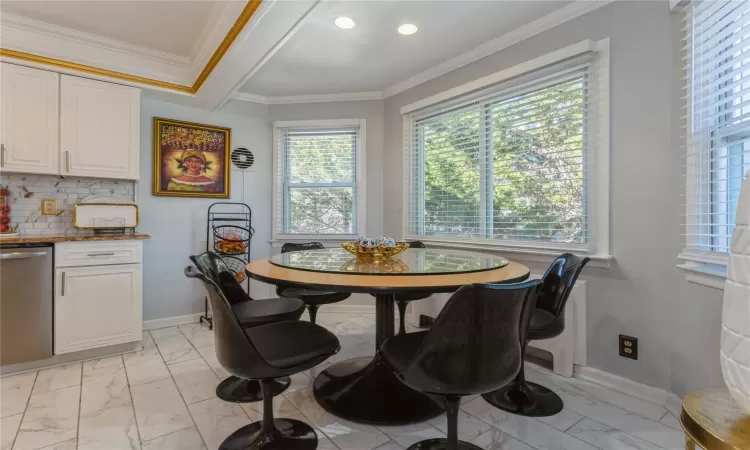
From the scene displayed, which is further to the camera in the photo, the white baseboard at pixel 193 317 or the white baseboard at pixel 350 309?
the white baseboard at pixel 350 309

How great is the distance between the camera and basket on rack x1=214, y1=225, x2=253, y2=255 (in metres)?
3.56

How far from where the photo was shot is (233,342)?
50.1 inches

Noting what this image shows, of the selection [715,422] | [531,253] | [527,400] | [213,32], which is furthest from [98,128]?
[715,422]

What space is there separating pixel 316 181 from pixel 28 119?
93.9 inches

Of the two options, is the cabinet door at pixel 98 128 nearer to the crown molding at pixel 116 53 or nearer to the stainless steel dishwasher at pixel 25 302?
the crown molding at pixel 116 53

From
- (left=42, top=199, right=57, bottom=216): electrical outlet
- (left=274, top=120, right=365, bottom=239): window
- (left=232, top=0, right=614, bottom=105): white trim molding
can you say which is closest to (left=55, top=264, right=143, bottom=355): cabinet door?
(left=42, top=199, right=57, bottom=216): electrical outlet

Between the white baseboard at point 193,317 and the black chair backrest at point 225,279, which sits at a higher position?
the black chair backrest at point 225,279

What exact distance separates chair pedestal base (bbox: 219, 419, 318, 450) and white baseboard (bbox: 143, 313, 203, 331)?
2214 millimetres

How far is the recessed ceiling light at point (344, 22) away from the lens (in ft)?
8.07

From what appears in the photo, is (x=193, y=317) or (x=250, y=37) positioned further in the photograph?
(x=193, y=317)

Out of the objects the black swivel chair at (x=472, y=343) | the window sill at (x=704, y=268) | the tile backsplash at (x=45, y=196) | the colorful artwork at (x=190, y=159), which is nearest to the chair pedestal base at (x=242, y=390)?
the black swivel chair at (x=472, y=343)

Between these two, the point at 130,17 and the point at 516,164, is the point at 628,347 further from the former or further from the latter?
the point at 130,17

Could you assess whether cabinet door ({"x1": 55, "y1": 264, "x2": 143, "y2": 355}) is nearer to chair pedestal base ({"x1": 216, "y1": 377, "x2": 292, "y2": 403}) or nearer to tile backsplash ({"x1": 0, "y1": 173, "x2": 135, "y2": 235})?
tile backsplash ({"x1": 0, "y1": 173, "x2": 135, "y2": 235})

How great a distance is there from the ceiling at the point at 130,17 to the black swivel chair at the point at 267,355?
2.08 meters
